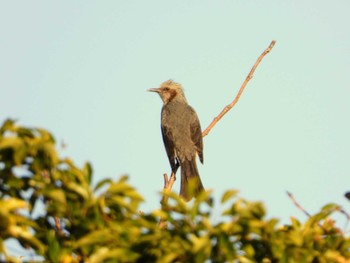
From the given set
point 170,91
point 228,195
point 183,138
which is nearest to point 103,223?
point 228,195

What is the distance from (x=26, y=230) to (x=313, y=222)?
1.79 metres

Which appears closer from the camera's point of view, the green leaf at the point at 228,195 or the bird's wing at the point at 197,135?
the green leaf at the point at 228,195

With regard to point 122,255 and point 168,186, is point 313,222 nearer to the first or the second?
point 122,255

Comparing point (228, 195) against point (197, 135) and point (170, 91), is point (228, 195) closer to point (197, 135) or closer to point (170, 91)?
point (197, 135)

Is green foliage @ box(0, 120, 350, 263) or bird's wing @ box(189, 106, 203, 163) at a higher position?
bird's wing @ box(189, 106, 203, 163)

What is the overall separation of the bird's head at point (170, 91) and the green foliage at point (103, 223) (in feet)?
31.1

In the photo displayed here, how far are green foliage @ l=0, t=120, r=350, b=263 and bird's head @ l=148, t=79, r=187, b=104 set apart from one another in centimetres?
946

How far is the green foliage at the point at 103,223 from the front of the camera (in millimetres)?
3873

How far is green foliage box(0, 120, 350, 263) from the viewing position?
387 cm

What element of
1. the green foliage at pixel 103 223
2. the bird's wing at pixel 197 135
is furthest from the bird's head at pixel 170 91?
the green foliage at pixel 103 223

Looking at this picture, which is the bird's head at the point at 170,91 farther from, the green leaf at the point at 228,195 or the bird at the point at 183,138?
the green leaf at the point at 228,195

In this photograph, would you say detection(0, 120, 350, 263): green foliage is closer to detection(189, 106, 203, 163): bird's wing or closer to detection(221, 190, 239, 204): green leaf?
detection(221, 190, 239, 204): green leaf

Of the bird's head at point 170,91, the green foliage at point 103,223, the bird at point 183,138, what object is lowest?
the green foliage at point 103,223

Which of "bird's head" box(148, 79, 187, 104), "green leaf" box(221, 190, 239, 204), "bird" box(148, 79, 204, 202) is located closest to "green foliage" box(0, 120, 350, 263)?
"green leaf" box(221, 190, 239, 204)
